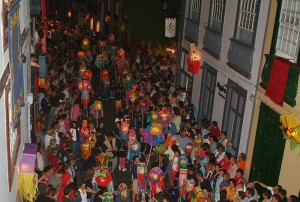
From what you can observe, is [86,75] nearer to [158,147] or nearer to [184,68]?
[184,68]

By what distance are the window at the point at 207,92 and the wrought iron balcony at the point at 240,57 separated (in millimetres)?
1923

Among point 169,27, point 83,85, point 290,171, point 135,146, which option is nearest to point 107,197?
point 135,146

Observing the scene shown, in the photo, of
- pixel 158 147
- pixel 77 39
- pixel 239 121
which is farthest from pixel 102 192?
pixel 77 39

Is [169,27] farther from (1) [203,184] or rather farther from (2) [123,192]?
(2) [123,192]

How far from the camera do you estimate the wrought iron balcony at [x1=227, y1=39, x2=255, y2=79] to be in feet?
49.1

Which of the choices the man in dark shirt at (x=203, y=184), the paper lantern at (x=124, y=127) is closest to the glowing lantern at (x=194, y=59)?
the paper lantern at (x=124, y=127)

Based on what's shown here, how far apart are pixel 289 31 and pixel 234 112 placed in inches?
170

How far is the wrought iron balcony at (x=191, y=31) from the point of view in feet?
69.8

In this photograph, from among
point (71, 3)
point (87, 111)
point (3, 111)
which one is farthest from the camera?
point (71, 3)

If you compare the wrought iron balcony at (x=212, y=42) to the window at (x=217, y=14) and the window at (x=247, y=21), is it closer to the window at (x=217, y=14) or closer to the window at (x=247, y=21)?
the window at (x=217, y=14)

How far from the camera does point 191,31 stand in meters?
22.1

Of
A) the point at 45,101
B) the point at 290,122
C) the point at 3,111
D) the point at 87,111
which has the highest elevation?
the point at 3,111

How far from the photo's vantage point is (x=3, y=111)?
7.57 m

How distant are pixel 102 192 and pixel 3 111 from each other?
15.4 feet
